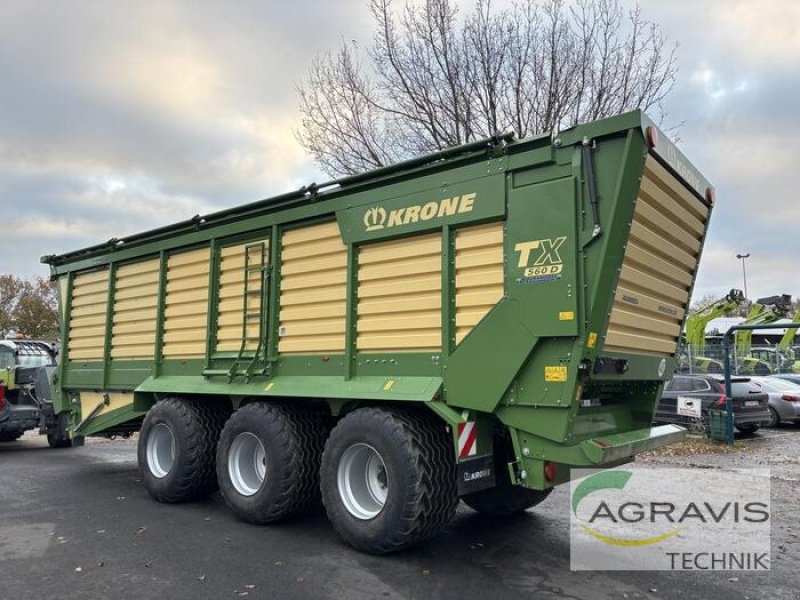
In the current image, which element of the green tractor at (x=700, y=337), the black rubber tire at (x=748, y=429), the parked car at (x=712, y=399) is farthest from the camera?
the green tractor at (x=700, y=337)

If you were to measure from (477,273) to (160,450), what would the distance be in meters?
4.63

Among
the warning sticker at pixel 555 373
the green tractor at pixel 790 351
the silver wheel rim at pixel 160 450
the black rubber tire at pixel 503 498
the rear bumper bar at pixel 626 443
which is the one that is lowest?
the black rubber tire at pixel 503 498

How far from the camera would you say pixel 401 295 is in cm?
544

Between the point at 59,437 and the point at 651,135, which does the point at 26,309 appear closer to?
the point at 59,437

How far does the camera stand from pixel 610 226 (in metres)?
4.28

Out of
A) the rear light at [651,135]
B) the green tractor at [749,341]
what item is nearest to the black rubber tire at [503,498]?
the rear light at [651,135]

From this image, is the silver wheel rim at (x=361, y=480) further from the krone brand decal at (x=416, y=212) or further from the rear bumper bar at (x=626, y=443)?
the krone brand decal at (x=416, y=212)

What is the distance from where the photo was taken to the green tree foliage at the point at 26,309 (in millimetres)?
50406

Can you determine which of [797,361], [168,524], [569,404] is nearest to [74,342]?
[168,524]

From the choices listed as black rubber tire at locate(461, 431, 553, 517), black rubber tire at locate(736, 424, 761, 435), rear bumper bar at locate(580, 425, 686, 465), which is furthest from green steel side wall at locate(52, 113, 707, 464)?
black rubber tire at locate(736, 424, 761, 435)

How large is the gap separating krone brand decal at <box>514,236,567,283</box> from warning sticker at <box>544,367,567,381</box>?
64 centimetres

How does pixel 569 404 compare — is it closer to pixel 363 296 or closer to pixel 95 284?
pixel 363 296

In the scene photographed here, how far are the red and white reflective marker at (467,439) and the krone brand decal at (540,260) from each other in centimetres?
120

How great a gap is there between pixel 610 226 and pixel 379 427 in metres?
2.36
